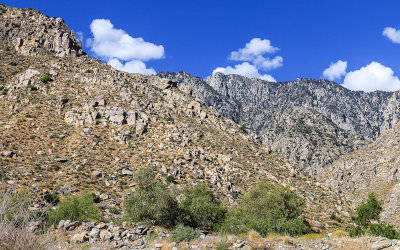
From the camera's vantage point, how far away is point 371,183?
77.8 meters

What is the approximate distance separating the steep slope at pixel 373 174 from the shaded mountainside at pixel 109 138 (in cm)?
3058

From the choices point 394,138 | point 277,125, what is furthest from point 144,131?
point 277,125

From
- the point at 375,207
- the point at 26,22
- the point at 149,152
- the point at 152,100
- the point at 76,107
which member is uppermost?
the point at 26,22

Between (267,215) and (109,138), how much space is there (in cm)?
2941

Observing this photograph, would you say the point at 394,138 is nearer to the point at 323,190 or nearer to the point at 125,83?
the point at 323,190

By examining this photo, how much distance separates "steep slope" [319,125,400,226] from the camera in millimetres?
66375

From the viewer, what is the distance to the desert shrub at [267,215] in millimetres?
22450

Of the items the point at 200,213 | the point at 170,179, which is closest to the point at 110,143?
the point at 170,179

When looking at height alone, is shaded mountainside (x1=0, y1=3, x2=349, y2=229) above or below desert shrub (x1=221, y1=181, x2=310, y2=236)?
above

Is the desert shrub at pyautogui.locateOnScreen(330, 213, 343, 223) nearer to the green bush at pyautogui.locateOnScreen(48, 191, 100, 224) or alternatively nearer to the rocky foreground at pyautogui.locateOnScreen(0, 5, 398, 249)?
the rocky foreground at pyautogui.locateOnScreen(0, 5, 398, 249)

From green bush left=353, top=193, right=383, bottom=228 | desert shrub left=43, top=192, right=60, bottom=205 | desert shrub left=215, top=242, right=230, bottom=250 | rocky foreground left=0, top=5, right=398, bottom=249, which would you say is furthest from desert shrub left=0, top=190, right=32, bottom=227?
green bush left=353, top=193, right=383, bottom=228

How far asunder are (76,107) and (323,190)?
48043 millimetres

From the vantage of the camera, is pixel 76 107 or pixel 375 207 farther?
pixel 76 107

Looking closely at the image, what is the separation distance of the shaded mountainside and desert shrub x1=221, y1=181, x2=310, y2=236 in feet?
18.6
